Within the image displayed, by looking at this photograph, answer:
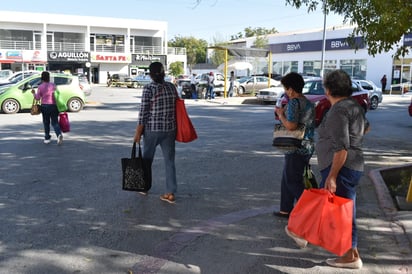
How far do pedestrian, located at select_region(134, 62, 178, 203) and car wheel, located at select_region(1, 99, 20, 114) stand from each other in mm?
13511

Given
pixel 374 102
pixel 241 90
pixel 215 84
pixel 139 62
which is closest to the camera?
pixel 374 102

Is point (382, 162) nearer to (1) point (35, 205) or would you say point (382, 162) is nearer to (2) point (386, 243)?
(2) point (386, 243)

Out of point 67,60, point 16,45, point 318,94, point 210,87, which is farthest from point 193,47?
point 318,94

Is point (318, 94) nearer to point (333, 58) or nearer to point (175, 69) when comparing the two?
point (333, 58)

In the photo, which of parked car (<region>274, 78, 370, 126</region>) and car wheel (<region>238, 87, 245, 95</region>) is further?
car wheel (<region>238, 87, 245, 95</region>)

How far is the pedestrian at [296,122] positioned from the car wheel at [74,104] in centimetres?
1495

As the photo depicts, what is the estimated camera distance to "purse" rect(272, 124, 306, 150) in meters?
4.71

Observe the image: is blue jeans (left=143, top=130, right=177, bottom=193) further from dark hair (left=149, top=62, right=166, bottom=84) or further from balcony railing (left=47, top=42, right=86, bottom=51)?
balcony railing (left=47, top=42, right=86, bottom=51)

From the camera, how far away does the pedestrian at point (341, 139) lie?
12.0ft

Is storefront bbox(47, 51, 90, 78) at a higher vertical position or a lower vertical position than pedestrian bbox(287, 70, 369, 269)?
higher

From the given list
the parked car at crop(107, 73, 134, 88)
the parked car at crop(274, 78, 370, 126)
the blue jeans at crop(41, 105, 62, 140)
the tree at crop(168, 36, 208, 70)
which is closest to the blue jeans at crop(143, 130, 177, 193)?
the blue jeans at crop(41, 105, 62, 140)

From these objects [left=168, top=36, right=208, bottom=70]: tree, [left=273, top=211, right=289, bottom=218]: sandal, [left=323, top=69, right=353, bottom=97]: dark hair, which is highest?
[left=168, top=36, right=208, bottom=70]: tree

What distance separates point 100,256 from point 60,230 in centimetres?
86

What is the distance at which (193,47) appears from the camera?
93.4 meters
